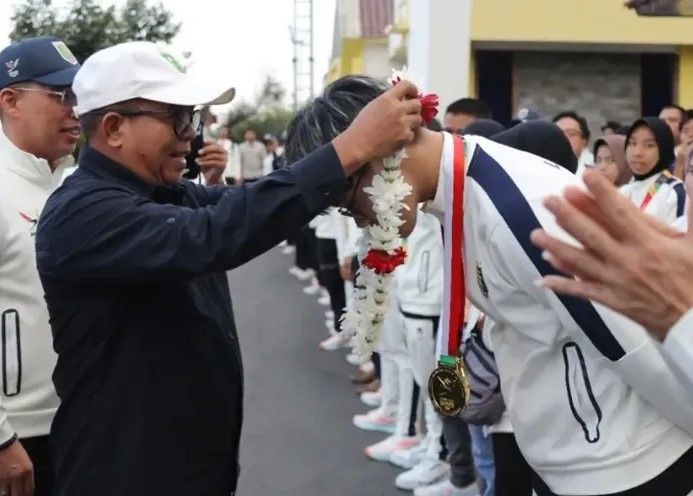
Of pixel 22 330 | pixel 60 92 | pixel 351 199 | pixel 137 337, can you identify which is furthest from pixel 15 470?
pixel 351 199

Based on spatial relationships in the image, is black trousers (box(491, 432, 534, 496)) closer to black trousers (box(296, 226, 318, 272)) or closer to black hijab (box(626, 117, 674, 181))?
black hijab (box(626, 117, 674, 181))

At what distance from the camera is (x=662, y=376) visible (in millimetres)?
1816

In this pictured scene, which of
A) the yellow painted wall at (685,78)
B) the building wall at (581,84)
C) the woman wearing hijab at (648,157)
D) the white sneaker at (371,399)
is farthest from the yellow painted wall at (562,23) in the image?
the woman wearing hijab at (648,157)

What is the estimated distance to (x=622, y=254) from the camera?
127 cm

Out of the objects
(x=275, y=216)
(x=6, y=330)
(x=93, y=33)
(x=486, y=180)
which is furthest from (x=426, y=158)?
(x=93, y=33)

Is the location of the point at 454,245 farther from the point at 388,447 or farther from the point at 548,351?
the point at 388,447

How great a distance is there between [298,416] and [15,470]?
3.90 m

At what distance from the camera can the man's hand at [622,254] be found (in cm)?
126

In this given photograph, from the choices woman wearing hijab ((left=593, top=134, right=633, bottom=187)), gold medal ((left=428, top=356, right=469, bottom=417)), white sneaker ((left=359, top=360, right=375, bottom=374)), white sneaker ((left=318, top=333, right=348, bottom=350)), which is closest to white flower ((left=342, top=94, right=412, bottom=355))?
gold medal ((left=428, top=356, right=469, bottom=417))

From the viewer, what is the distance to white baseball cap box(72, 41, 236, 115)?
2.23 meters

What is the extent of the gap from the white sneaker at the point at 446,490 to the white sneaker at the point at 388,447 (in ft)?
1.82

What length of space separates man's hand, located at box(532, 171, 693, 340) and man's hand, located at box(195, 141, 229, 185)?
6.63 ft

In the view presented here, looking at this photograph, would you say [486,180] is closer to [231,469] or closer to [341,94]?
[341,94]

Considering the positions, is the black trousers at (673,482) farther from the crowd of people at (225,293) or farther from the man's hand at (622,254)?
the man's hand at (622,254)
